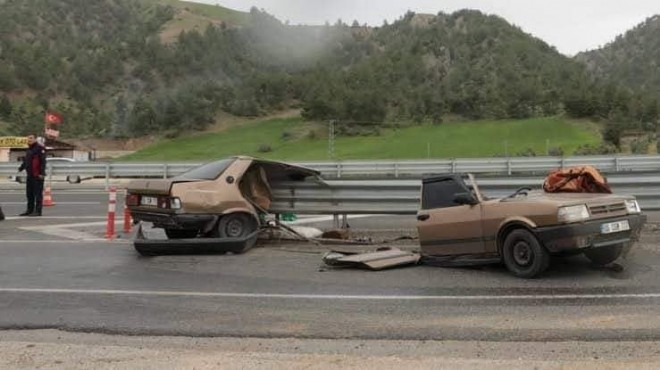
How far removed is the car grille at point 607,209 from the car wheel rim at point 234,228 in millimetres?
5238

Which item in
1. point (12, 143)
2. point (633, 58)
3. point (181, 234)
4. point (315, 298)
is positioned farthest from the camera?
point (633, 58)

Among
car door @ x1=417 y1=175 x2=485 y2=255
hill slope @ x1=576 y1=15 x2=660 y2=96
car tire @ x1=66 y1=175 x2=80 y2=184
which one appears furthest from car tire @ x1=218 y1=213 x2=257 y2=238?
hill slope @ x1=576 y1=15 x2=660 y2=96

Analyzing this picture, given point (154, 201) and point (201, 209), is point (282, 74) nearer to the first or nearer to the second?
point (154, 201)

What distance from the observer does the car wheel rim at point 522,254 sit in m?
8.05

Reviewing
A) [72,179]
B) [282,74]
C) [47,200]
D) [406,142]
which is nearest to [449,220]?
[47,200]

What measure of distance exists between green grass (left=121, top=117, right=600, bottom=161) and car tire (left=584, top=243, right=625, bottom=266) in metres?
52.4

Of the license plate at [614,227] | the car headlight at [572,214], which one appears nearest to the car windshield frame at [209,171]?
the car headlight at [572,214]

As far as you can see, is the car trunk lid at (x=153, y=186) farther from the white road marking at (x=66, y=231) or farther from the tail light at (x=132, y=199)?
the white road marking at (x=66, y=231)

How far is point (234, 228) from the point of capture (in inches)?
429

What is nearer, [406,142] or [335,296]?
[335,296]

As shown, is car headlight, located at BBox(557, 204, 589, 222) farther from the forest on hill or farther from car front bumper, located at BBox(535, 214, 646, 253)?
the forest on hill

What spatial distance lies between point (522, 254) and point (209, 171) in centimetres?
508

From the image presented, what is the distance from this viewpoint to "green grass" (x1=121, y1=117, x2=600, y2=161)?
6419 cm

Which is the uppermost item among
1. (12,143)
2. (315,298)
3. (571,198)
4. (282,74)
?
(282,74)
